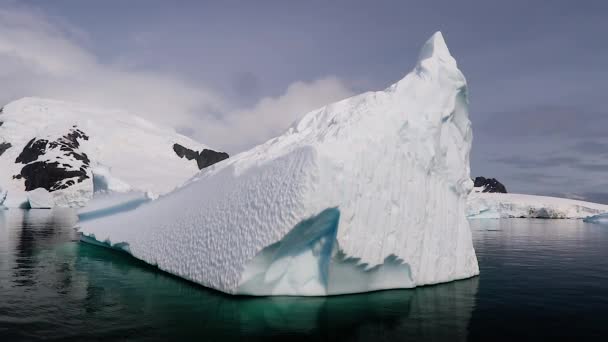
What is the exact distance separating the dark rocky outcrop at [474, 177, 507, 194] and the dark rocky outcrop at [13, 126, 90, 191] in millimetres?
109946

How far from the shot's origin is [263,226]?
1118cm

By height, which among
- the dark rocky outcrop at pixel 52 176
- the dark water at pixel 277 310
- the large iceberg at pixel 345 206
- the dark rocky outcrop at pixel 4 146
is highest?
the dark rocky outcrop at pixel 4 146

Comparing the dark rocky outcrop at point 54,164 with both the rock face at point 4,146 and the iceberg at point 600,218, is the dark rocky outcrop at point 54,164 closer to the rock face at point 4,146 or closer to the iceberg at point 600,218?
the rock face at point 4,146

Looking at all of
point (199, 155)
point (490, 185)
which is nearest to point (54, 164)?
point (199, 155)

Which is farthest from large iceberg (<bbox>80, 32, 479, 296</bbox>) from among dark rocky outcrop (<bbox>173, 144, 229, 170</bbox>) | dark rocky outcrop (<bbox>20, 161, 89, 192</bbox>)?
dark rocky outcrop (<bbox>173, 144, 229, 170</bbox>)

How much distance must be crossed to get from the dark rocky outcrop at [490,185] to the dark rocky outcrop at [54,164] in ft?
361

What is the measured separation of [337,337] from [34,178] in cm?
10543

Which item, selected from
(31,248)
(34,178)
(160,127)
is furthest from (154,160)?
(31,248)

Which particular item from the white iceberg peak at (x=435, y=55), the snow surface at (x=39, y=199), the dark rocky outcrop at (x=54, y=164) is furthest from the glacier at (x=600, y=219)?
the dark rocky outcrop at (x=54, y=164)

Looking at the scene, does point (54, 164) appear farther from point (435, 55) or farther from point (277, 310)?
point (277, 310)

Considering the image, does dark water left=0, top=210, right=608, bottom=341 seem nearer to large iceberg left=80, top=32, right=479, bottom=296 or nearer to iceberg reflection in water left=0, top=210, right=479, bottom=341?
iceberg reflection in water left=0, top=210, right=479, bottom=341

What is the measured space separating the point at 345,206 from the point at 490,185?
134m

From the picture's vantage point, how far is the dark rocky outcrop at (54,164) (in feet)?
300

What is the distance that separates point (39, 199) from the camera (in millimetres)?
80500
